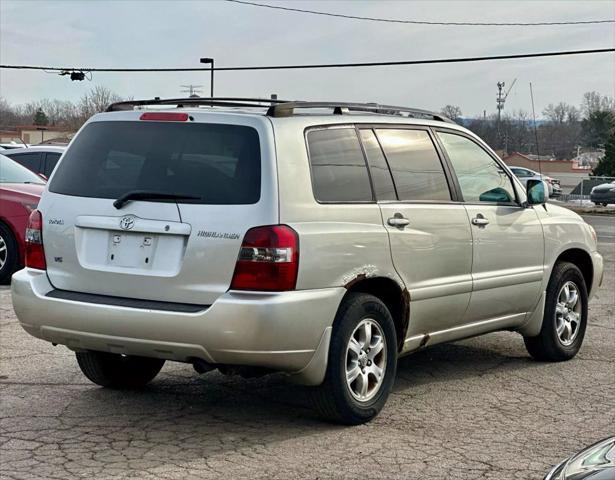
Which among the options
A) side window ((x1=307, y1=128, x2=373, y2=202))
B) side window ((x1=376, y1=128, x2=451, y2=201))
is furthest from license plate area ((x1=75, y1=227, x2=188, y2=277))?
side window ((x1=376, y1=128, x2=451, y2=201))

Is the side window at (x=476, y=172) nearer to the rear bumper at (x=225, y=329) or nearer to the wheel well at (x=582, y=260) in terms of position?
the wheel well at (x=582, y=260)

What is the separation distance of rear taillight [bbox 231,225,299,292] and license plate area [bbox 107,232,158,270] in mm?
527

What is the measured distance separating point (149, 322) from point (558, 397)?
289 centimetres

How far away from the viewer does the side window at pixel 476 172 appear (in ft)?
22.1

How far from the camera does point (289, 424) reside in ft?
18.7

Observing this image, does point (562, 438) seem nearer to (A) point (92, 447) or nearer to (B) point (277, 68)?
(A) point (92, 447)

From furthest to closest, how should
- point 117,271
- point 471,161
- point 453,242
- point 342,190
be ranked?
point 471,161, point 453,242, point 342,190, point 117,271

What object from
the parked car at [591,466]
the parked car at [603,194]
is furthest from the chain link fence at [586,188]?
the parked car at [591,466]

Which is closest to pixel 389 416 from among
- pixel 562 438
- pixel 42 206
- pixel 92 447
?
pixel 562 438

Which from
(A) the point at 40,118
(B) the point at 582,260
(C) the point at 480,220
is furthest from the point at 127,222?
(A) the point at 40,118

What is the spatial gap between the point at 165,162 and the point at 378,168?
1349 mm

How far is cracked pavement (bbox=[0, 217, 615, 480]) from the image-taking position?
4895mm

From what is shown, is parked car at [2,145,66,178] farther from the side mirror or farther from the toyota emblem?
the toyota emblem

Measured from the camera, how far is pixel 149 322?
5.14m
